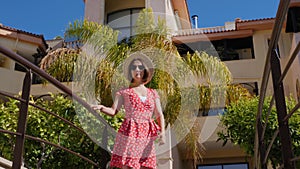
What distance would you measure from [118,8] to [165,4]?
178 cm

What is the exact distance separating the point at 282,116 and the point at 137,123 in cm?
118

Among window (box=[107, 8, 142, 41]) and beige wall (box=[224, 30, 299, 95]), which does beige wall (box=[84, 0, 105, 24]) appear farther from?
beige wall (box=[224, 30, 299, 95])

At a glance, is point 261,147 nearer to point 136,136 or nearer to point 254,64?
point 136,136

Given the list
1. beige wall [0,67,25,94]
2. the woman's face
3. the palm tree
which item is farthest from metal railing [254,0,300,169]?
beige wall [0,67,25,94]

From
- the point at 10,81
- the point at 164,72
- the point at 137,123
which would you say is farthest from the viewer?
the point at 10,81

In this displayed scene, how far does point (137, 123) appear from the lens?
9.24 ft

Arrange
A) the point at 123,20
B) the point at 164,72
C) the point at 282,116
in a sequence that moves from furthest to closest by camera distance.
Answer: the point at 123,20 → the point at 164,72 → the point at 282,116

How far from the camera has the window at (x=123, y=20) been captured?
1292cm

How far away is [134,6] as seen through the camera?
13.6 metres

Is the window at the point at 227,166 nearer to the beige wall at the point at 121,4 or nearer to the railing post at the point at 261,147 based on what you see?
the beige wall at the point at 121,4

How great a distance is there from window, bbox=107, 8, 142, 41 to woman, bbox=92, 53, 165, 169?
9716mm

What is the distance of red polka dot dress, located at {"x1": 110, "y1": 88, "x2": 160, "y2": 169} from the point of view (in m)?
2.68

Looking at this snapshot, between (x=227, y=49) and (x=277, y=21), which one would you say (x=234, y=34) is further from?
(x=277, y=21)

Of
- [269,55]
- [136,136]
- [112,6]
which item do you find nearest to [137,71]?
[136,136]
